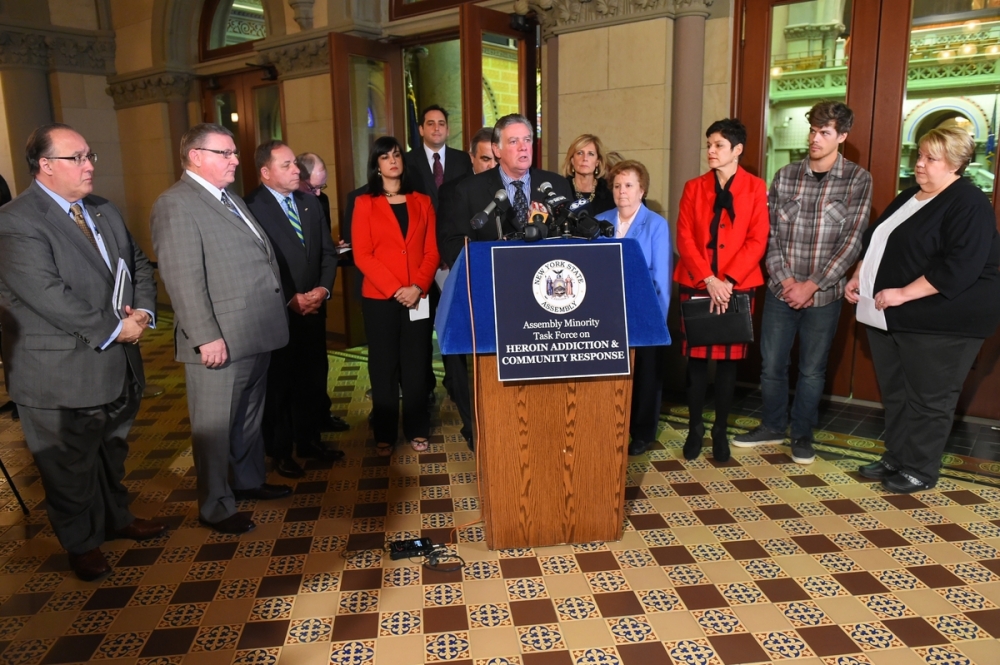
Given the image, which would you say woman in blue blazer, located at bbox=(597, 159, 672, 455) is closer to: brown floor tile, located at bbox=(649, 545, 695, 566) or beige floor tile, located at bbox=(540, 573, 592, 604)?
brown floor tile, located at bbox=(649, 545, 695, 566)

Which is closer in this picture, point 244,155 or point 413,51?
point 413,51

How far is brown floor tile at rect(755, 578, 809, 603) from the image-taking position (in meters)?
2.61

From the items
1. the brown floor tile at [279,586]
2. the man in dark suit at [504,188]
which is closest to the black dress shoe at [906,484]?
the man in dark suit at [504,188]

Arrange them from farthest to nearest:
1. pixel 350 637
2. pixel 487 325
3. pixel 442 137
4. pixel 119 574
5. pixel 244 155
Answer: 1. pixel 244 155
2. pixel 442 137
3. pixel 119 574
4. pixel 487 325
5. pixel 350 637

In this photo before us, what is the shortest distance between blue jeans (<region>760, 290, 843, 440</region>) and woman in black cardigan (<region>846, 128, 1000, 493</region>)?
0.83 ft

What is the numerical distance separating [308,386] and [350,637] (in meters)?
1.80

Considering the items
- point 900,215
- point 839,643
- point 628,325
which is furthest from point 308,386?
point 900,215

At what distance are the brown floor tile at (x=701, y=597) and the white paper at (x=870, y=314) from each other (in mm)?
1626

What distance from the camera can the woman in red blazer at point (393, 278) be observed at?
151 inches

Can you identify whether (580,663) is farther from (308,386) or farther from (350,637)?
(308,386)

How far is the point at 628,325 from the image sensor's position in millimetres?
2723

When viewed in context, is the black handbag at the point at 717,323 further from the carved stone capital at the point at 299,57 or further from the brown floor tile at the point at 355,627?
the carved stone capital at the point at 299,57

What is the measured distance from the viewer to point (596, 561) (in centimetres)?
287

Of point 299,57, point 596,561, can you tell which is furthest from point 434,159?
point 596,561
